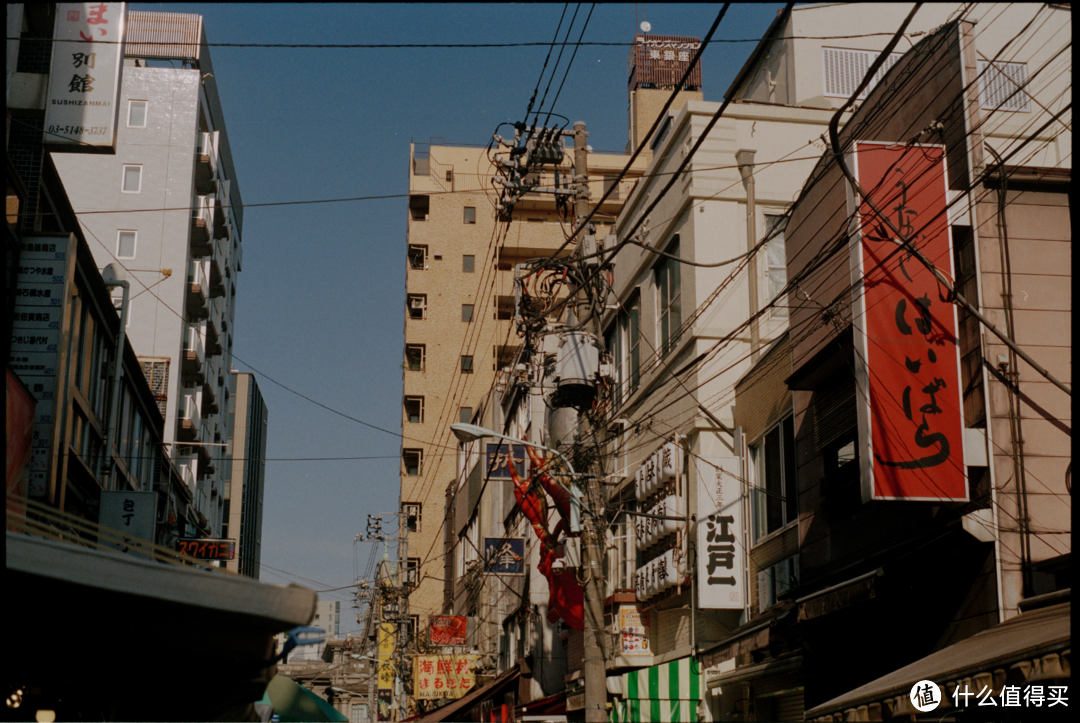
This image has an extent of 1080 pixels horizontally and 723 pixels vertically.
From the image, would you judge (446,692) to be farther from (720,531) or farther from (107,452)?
(720,531)

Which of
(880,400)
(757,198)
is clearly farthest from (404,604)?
(880,400)

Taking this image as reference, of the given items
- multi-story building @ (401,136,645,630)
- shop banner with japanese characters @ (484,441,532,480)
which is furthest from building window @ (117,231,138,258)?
shop banner with japanese characters @ (484,441,532,480)

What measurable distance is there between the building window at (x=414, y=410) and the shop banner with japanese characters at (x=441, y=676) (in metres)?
29.3

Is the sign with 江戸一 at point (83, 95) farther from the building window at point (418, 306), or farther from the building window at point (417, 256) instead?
the building window at point (417, 256)

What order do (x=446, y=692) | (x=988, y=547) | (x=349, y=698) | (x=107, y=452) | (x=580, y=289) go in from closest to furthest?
(x=988, y=547) < (x=580, y=289) < (x=107, y=452) < (x=446, y=692) < (x=349, y=698)

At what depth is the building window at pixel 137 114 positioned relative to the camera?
58.7 meters

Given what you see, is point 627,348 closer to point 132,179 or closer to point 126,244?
point 126,244

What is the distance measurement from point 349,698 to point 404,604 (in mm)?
50324

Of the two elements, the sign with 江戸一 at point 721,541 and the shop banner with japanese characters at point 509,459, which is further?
the shop banner with japanese characters at point 509,459

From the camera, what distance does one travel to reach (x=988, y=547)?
1217 centimetres

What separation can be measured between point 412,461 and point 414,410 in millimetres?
3526

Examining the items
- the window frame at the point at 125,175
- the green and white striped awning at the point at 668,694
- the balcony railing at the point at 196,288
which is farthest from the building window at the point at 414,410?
the green and white striped awning at the point at 668,694
